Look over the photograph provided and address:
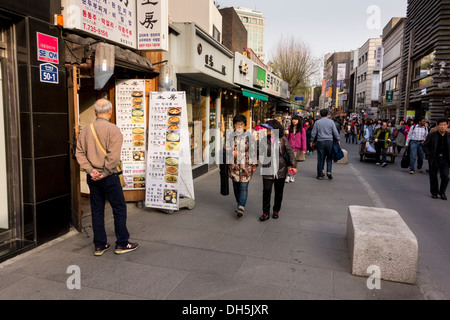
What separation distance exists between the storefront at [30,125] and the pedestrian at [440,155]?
25.4ft

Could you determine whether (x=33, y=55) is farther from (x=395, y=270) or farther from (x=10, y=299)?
(x=395, y=270)

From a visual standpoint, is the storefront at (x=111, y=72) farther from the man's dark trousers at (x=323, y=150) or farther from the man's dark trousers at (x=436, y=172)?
the man's dark trousers at (x=436, y=172)

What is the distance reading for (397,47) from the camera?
109 ft

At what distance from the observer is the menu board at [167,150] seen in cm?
600

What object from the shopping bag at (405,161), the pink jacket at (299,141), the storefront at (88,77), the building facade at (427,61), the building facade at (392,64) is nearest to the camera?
the storefront at (88,77)

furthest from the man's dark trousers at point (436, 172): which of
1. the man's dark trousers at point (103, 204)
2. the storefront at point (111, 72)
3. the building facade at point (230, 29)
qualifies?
the building facade at point (230, 29)

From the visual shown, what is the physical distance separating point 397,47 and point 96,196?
36.1 m

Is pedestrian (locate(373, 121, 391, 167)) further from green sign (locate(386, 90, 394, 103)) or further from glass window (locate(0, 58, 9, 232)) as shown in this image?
→ green sign (locate(386, 90, 394, 103))

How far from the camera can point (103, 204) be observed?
4.29 metres

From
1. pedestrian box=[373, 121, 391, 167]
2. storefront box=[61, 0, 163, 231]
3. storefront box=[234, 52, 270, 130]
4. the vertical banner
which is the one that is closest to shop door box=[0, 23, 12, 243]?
storefront box=[61, 0, 163, 231]

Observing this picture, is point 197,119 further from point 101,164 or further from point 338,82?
point 338,82

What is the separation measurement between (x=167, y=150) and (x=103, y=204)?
197 centimetres

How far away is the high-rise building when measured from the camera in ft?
495
